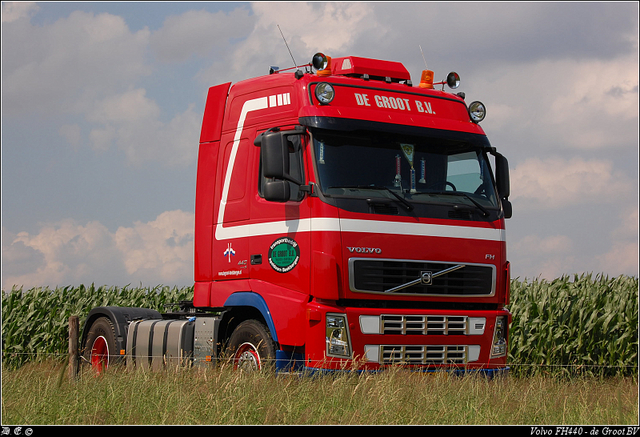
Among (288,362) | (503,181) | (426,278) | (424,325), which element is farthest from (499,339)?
(288,362)

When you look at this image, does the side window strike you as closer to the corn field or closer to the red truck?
the red truck

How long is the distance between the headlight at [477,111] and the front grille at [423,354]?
10.5 ft

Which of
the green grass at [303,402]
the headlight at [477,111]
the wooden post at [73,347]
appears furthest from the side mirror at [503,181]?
the wooden post at [73,347]

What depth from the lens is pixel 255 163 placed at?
962cm

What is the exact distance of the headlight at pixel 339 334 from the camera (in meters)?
8.53

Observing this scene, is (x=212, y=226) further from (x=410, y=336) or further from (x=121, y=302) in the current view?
(x=121, y=302)

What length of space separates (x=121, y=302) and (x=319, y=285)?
1100cm

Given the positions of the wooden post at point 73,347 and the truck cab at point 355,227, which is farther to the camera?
the wooden post at point 73,347

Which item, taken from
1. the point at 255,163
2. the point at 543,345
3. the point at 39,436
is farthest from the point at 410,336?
the point at 543,345

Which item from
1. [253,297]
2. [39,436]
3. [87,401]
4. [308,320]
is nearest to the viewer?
[39,436]

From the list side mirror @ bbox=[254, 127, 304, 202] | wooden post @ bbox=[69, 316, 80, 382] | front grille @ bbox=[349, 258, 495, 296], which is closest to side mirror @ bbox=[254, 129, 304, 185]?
side mirror @ bbox=[254, 127, 304, 202]

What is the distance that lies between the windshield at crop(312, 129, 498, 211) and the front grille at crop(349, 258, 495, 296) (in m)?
0.77

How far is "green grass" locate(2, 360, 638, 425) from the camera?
696 cm

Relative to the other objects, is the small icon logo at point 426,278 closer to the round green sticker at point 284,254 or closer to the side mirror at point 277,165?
the round green sticker at point 284,254
